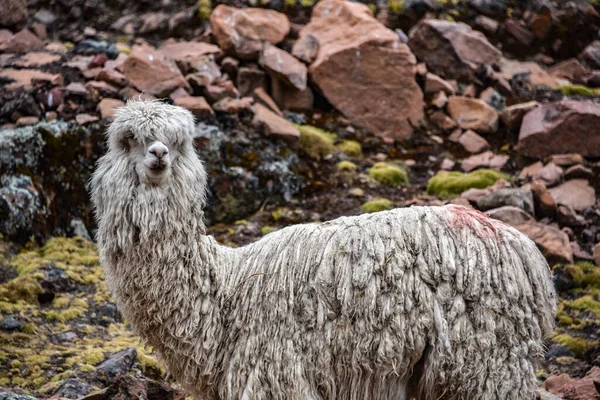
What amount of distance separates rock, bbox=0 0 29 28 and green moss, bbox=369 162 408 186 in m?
7.03

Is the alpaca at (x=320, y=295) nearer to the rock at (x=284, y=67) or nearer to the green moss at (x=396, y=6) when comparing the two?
the rock at (x=284, y=67)

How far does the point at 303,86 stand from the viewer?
41.3 feet

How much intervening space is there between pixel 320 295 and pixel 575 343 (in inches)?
161

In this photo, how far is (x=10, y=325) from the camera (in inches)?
297

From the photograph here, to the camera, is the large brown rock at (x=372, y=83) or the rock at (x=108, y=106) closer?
the rock at (x=108, y=106)

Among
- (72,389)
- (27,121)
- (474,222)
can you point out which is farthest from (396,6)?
(72,389)

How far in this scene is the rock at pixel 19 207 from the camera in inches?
368

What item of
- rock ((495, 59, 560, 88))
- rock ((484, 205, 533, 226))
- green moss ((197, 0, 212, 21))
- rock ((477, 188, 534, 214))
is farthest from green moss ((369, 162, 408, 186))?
green moss ((197, 0, 212, 21))

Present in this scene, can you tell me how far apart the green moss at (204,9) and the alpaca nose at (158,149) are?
34.3 feet

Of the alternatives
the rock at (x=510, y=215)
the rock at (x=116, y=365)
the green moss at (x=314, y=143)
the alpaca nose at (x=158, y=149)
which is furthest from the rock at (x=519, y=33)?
the alpaca nose at (x=158, y=149)

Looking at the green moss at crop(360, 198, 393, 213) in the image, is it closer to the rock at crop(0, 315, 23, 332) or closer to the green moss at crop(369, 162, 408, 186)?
the green moss at crop(369, 162, 408, 186)

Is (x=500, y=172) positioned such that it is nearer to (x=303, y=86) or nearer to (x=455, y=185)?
(x=455, y=185)

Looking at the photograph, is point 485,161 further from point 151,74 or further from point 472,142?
point 151,74

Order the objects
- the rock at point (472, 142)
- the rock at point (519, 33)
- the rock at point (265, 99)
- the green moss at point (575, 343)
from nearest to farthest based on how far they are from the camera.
→ 1. the green moss at point (575, 343)
2. the rock at point (265, 99)
3. the rock at point (472, 142)
4. the rock at point (519, 33)
